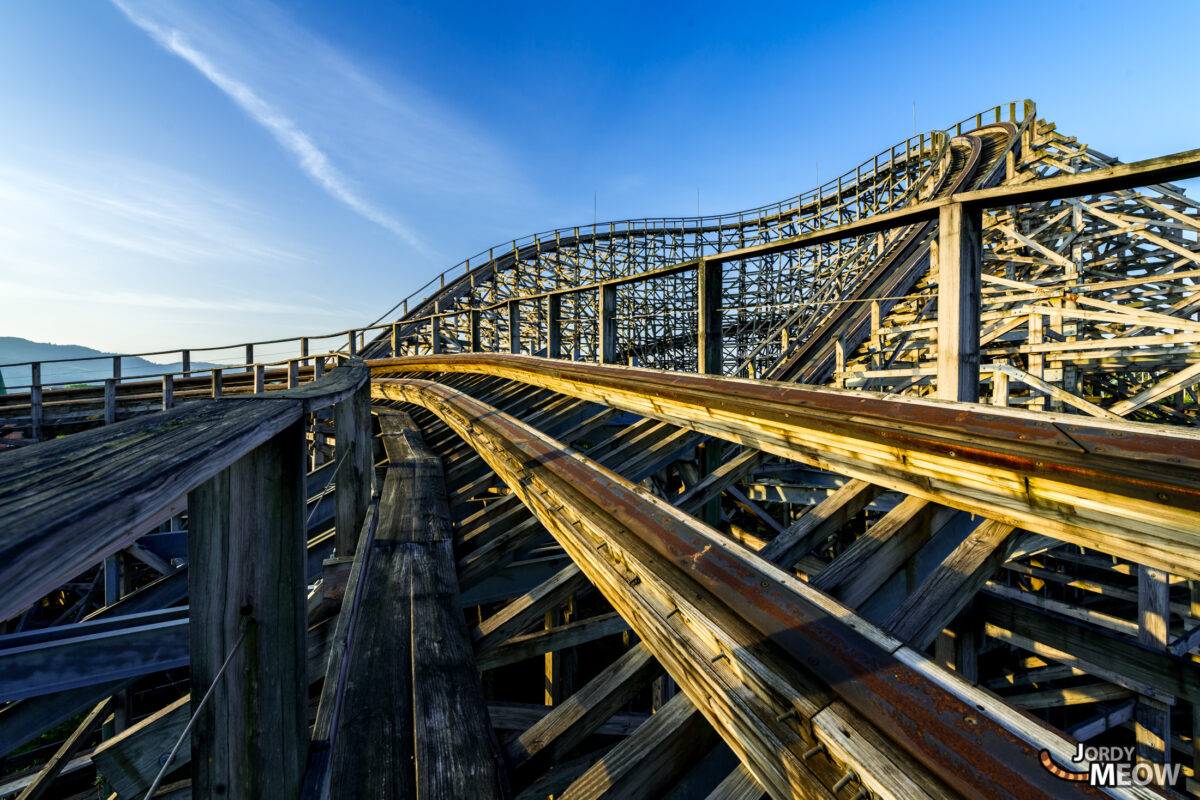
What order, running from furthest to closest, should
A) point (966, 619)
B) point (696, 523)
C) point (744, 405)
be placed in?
point (966, 619), point (744, 405), point (696, 523)

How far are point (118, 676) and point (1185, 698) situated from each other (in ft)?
11.0

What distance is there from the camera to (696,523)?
193 cm

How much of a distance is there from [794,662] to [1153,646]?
4.84 meters

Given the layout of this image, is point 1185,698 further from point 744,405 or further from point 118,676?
point 118,676

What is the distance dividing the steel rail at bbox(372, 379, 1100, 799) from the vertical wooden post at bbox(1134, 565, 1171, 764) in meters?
4.34

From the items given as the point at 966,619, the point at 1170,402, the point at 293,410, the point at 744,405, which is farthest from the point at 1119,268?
the point at 293,410

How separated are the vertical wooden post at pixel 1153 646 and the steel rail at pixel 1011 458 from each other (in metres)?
3.68

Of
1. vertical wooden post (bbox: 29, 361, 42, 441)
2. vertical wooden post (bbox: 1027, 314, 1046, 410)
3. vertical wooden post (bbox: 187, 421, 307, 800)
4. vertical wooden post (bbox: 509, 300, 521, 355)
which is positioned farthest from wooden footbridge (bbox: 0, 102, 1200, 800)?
vertical wooden post (bbox: 29, 361, 42, 441)

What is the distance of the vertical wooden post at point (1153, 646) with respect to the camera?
3775 millimetres

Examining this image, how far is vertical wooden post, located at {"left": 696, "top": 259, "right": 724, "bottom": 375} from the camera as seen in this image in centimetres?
361

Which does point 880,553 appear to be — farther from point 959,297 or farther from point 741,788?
point 959,297

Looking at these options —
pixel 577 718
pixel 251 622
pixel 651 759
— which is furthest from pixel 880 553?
pixel 251 622


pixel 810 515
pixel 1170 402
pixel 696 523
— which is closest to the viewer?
pixel 810 515

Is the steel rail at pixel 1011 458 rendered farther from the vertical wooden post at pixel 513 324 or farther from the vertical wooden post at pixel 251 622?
the vertical wooden post at pixel 513 324
